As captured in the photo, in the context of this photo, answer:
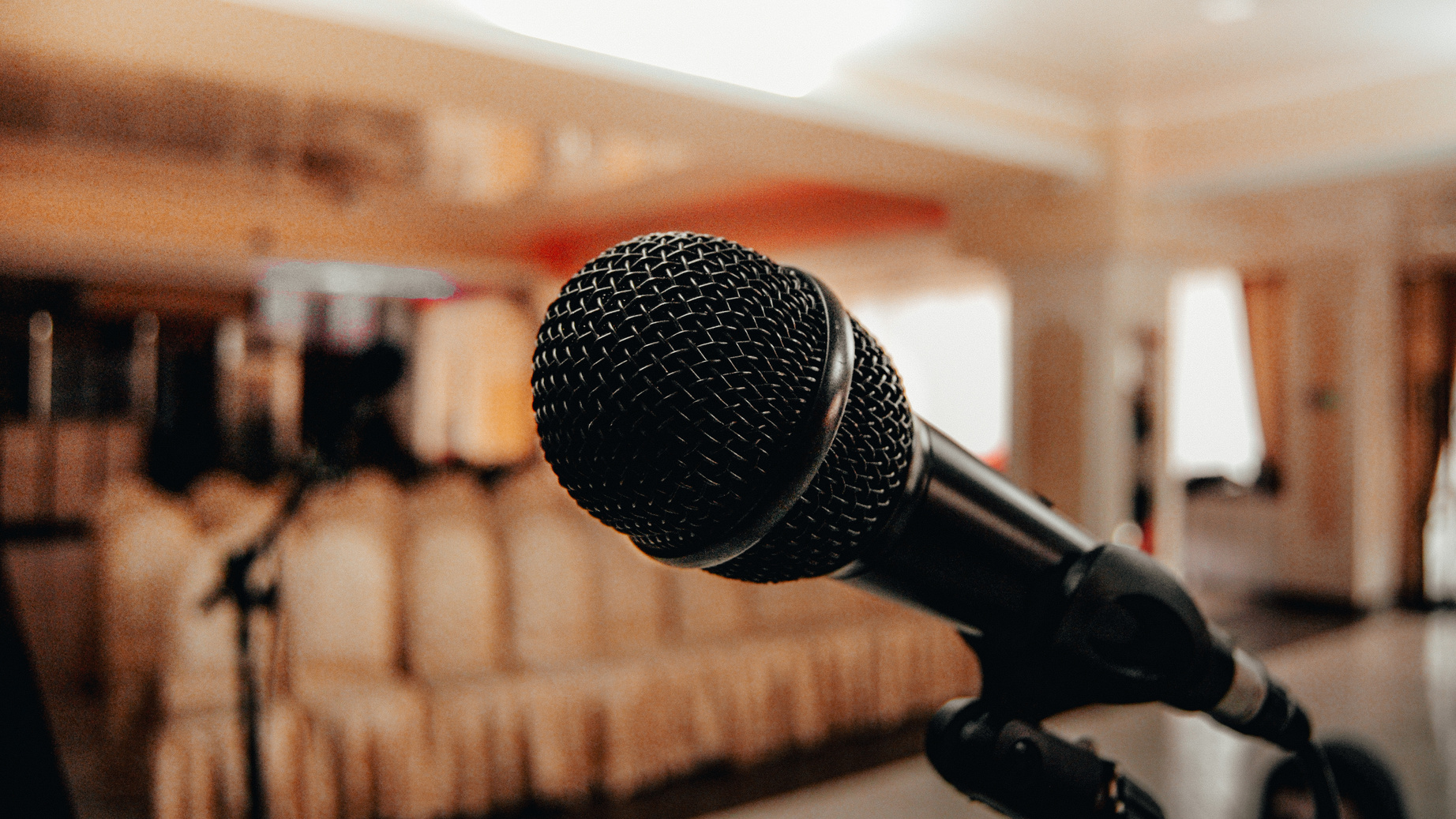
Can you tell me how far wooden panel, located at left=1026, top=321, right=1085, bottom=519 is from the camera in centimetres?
495

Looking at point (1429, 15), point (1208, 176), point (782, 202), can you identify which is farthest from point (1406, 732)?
point (782, 202)

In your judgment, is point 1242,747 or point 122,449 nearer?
point 1242,747

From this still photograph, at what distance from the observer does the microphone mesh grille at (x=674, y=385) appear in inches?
20.3

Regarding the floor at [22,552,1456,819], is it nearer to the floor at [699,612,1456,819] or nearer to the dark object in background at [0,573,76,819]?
the floor at [699,612,1456,819]

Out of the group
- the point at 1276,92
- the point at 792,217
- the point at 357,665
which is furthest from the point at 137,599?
the point at 792,217

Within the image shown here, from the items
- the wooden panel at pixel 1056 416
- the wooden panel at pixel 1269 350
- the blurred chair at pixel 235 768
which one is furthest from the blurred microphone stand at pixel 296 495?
the wooden panel at pixel 1269 350

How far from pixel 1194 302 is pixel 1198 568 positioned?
2.78 meters

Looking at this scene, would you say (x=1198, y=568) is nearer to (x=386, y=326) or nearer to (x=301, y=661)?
(x=301, y=661)

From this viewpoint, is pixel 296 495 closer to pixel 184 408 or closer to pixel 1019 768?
pixel 1019 768

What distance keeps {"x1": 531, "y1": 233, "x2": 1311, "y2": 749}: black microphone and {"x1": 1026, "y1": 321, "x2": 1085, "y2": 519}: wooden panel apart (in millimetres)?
4508

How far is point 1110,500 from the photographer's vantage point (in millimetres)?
4848

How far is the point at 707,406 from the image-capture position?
0.52 metres

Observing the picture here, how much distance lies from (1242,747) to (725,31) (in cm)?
336

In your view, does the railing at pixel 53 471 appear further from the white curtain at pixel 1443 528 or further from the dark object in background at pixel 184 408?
the white curtain at pixel 1443 528
